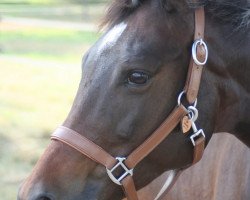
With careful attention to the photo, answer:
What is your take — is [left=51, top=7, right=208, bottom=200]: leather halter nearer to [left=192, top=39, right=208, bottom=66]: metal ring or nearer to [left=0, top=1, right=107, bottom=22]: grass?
[left=192, top=39, right=208, bottom=66]: metal ring

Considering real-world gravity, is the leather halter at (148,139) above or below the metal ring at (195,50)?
below

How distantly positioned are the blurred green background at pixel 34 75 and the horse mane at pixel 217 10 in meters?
0.28

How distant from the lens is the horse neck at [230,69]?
2.39 meters

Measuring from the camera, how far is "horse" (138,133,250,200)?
2852mm

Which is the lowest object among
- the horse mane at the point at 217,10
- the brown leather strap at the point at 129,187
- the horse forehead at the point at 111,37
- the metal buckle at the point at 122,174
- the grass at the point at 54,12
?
the grass at the point at 54,12

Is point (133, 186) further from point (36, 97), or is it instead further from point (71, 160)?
point (36, 97)

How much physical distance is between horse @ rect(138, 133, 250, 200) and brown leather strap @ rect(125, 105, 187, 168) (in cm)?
67

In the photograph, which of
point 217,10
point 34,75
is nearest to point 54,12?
point 34,75

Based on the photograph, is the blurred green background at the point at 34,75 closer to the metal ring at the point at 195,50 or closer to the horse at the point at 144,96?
the horse at the point at 144,96

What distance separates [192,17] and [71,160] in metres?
0.74

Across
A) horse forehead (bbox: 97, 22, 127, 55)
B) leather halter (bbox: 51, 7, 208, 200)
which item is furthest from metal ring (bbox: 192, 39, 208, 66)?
horse forehead (bbox: 97, 22, 127, 55)

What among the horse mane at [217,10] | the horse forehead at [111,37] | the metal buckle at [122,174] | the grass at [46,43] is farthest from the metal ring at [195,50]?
the grass at [46,43]

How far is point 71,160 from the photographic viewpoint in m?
2.22

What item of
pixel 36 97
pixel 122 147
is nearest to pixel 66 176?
pixel 122 147
